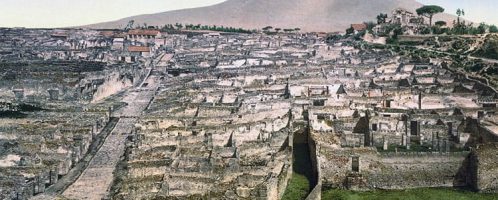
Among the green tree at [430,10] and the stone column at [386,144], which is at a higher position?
the green tree at [430,10]

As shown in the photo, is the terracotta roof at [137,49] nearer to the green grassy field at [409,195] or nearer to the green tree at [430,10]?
the green tree at [430,10]

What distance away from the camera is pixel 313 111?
39875mm

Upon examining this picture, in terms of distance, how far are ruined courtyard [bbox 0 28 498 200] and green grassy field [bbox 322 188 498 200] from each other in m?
0.47

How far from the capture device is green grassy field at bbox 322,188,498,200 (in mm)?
27797

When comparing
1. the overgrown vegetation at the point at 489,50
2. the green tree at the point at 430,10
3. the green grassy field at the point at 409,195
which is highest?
the green tree at the point at 430,10

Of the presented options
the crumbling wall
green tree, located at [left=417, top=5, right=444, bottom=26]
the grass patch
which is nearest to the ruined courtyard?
the crumbling wall

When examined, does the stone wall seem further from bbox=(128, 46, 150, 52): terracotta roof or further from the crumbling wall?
bbox=(128, 46, 150, 52): terracotta roof

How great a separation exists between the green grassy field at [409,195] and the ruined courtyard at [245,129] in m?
0.47

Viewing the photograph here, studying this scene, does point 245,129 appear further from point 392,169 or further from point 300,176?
point 392,169

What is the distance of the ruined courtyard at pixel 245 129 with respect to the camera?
2872 centimetres

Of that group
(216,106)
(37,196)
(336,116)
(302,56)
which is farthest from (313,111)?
(302,56)

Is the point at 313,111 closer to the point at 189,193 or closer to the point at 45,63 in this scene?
the point at 189,193

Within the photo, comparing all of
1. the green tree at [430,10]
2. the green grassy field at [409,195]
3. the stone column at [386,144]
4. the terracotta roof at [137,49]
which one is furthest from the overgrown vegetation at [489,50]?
the green grassy field at [409,195]

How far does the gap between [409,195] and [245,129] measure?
34.2 ft
